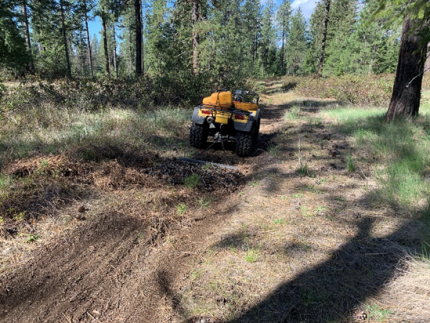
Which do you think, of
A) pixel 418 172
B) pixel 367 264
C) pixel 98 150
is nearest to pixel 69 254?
pixel 98 150

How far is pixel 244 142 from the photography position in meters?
6.00

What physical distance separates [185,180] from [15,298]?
2.76 meters

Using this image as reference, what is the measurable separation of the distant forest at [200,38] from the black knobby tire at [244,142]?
133 inches

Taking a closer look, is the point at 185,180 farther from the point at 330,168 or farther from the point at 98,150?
the point at 330,168

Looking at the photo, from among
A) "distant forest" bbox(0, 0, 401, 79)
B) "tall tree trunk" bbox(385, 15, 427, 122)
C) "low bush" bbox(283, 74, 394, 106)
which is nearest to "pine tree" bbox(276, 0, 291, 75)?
"distant forest" bbox(0, 0, 401, 79)

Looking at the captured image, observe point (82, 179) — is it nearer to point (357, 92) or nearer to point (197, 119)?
point (197, 119)

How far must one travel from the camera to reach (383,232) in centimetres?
312

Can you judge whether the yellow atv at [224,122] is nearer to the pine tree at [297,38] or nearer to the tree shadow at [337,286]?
the tree shadow at [337,286]

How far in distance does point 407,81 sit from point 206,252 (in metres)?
7.34

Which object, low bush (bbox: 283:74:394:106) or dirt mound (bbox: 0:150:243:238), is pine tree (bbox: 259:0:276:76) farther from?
dirt mound (bbox: 0:150:243:238)

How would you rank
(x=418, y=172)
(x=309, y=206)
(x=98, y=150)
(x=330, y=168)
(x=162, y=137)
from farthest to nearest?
(x=162, y=137) → (x=330, y=168) → (x=98, y=150) → (x=418, y=172) → (x=309, y=206)

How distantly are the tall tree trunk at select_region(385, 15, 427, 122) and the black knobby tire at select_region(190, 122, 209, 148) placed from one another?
5.21 metres

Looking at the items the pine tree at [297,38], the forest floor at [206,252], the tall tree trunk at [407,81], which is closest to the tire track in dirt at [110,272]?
the forest floor at [206,252]

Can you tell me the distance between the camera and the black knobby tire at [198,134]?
6316 millimetres
